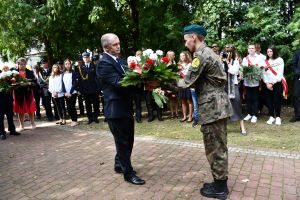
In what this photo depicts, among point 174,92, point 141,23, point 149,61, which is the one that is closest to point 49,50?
point 141,23

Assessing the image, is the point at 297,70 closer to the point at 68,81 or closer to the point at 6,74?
the point at 68,81

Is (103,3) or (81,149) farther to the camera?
(103,3)

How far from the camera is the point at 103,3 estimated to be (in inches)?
530

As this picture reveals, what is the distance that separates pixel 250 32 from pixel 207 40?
4.46 feet

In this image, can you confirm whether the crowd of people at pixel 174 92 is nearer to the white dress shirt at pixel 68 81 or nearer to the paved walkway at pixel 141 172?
the white dress shirt at pixel 68 81

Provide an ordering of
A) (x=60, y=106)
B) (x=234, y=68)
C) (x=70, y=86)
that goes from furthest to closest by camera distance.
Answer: (x=60, y=106)
(x=70, y=86)
(x=234, y=68)

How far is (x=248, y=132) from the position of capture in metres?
8.12

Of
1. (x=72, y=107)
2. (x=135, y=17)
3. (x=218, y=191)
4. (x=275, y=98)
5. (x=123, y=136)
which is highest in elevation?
(x=135, y=17)

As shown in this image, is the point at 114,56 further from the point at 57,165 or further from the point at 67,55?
the point at 67,55

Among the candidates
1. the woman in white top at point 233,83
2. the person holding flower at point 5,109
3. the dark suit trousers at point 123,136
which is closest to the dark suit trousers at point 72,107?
the person holding flower at point 5,109

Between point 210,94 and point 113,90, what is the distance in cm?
146

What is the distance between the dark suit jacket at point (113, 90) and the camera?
190 inches

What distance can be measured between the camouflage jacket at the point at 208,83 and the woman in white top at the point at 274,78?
4.93m

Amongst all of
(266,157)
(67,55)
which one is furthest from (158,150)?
(67,55)
